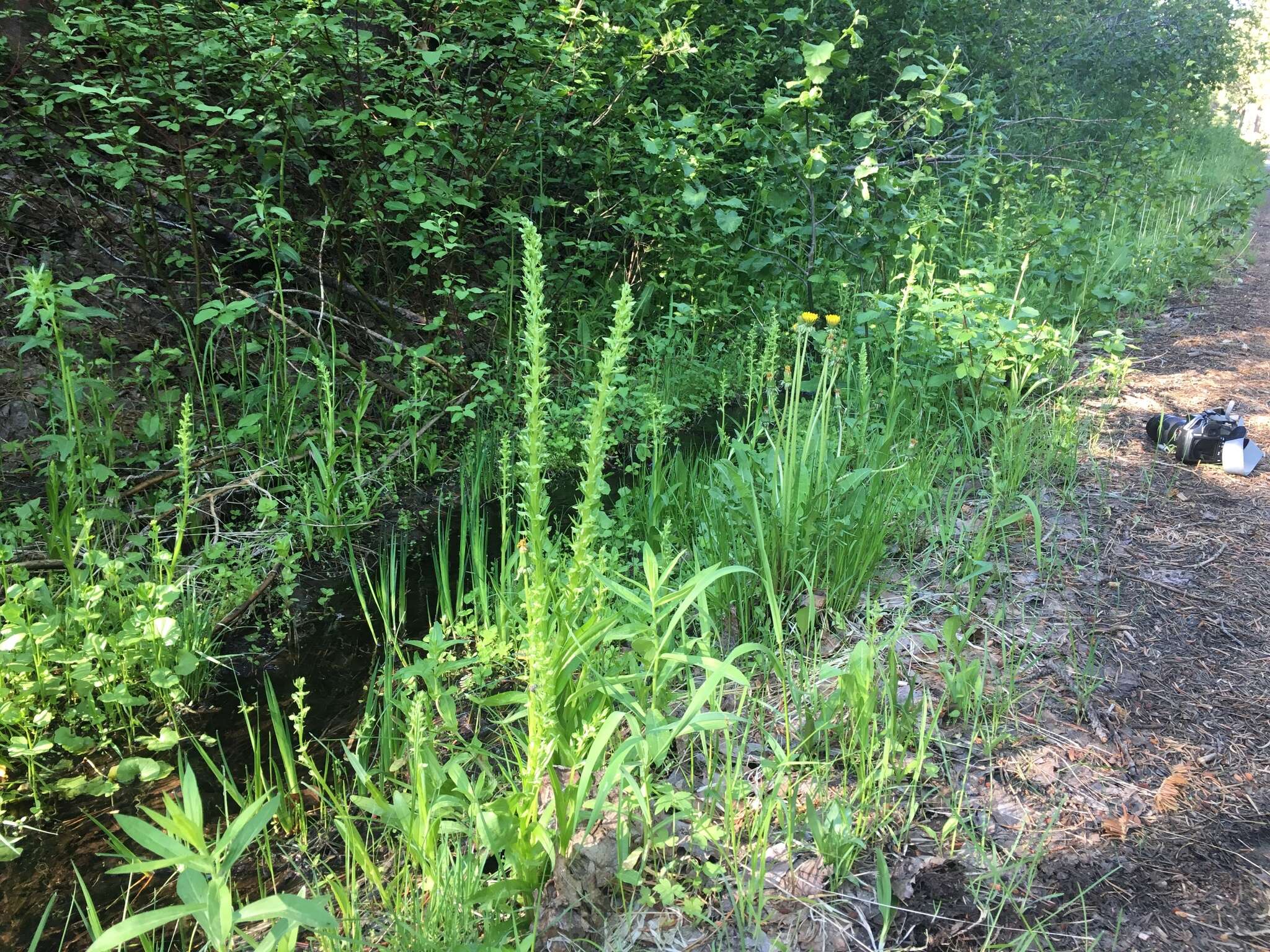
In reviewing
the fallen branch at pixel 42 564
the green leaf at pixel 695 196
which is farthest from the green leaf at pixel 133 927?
the green leaf at pixel 695 196

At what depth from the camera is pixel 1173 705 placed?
2107mm

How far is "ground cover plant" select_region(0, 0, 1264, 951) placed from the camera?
5.25 ft

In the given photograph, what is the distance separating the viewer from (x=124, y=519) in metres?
2.66

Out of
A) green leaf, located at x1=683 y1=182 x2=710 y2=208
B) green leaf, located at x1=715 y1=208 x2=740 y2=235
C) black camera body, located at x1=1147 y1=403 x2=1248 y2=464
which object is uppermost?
green leaf, located at x1=683 y1=182 x2=710 y2=208

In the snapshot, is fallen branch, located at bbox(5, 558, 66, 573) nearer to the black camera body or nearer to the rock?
the rock

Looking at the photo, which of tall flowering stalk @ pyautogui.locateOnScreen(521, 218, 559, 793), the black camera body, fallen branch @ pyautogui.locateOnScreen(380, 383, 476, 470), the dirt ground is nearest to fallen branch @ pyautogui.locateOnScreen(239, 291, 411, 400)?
fallen branch @ pyautogui.locateOnScreen(380, 383, 476, 470)

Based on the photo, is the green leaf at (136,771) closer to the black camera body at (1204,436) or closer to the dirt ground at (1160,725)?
the dirt ground at (1160,725)

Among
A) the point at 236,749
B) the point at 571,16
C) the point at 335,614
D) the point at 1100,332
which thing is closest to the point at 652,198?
the point at 571,16

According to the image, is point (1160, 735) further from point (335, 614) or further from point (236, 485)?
point (236, 485)

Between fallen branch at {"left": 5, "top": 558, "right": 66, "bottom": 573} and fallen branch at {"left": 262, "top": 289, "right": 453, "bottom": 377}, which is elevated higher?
fallen branch at {"left": 262, "top": 289, "right": 453, "bottom": 377}

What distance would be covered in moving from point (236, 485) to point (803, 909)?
8.34ft

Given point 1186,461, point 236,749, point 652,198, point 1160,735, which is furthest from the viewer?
point 652,198

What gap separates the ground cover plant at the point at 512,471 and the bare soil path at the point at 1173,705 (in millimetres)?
159

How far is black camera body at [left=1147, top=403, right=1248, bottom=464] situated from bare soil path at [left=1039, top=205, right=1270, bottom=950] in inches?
2.4
